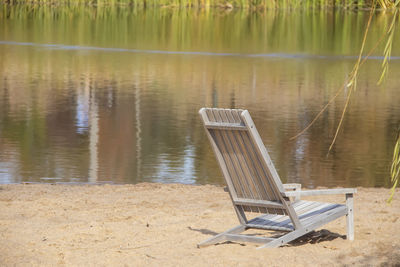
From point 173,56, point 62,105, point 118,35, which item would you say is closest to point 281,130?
point 62,105

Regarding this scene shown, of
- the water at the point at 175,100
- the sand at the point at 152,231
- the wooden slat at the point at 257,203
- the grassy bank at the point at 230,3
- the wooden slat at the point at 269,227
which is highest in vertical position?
the wooden slat at the point at 257,203

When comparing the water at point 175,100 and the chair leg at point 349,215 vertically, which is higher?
the chair leg at point 349,215

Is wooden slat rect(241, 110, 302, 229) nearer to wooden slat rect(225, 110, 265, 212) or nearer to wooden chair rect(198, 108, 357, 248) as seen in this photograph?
wooden chair rect(198, 108, 357, 248)

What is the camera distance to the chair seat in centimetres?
630

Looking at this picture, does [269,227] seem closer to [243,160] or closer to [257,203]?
[257,203]

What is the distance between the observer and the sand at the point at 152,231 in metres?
5.98

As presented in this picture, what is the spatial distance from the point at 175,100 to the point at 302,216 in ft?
33.7

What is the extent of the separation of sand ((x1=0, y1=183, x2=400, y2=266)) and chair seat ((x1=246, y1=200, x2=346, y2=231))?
0.52 ft

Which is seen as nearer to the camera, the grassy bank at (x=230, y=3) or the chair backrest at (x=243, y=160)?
the chair backrest at (x=243, y=160)

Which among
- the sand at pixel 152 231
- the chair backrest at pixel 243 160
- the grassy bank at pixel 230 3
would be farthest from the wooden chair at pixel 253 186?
the grassy bank at pixel 230 3

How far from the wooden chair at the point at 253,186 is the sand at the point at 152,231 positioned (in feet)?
0.48

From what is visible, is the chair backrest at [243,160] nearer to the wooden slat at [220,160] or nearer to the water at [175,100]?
the wooden slat at [220,160]

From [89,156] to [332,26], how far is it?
2759 cm

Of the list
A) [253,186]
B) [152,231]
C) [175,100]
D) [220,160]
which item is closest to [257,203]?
[253,186]
